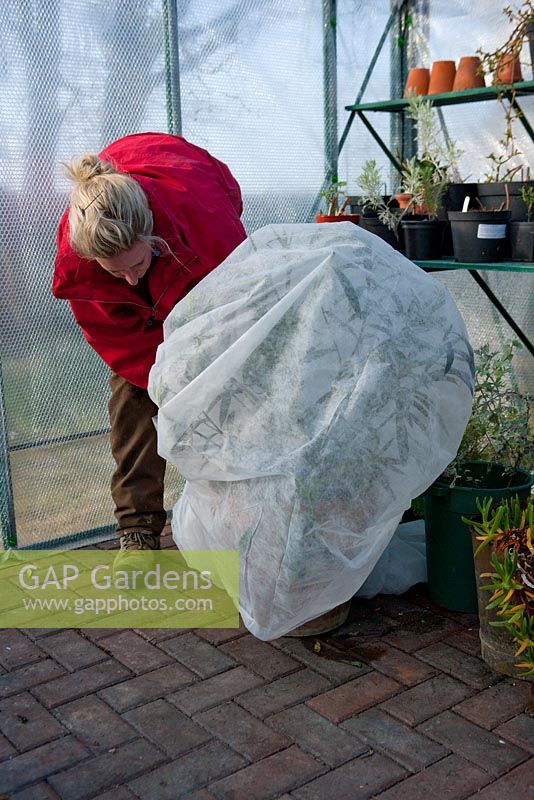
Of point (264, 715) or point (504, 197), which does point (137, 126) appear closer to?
point (504, 197)

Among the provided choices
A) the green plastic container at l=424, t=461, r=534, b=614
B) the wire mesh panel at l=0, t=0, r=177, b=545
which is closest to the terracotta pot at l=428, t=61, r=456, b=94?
the wire mesh panel at l=0, t=0, r=177, b=545

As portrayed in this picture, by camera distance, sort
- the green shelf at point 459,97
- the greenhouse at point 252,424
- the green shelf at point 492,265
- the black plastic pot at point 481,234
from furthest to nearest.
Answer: the green shelf at point 459,97 → the black plastic pot at point 481,234 → the green shelf at point 492,265 → the greenhouse at point 252,424

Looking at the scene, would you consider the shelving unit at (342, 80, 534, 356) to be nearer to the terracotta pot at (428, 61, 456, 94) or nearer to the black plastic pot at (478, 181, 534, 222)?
Answer: the terracotta pot at (428, 61, 456, 94)

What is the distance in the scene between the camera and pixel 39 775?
2.11 metres

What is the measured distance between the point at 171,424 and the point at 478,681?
1100 mm

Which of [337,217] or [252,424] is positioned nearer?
[252,424]

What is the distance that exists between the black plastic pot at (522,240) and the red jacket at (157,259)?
115 cm

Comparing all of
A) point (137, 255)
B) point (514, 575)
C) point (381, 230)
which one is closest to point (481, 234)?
point (381, 230)

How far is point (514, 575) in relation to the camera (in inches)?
91.7

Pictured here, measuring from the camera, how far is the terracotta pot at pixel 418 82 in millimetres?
4066

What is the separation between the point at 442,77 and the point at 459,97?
6.8 inches

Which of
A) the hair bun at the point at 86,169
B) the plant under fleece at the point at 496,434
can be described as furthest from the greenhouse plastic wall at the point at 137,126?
the plant under fleece at the point at 496,434

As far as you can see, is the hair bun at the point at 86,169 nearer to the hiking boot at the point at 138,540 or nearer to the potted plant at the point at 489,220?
the hiking boot at the point at 138,540

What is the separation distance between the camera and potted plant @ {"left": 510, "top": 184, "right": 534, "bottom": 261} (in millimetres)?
3455
